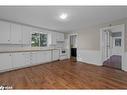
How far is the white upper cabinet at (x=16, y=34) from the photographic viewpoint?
14.5 feet

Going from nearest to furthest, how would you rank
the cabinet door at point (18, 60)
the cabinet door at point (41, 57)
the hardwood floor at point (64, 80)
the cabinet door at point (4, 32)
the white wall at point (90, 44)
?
the hardwood floor at point (64, 80) < the cabinet door at point (4, 32) < the cabinet door at point (18, 60) < the white wall at point (90, 44) < the cabinet door at point (41, 57)

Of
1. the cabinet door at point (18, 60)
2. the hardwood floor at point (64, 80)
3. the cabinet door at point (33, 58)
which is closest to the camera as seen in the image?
the hardwood floor at point (64, 80)

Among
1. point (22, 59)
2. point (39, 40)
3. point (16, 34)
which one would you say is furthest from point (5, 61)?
point (39, 40)

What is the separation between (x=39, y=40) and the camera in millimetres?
6316

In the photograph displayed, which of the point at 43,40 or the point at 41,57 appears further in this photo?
the point at 43,40

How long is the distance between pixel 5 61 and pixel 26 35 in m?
1.66

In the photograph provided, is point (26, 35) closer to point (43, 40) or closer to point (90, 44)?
point (43, 40)

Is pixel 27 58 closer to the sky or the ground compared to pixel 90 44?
closer to the ground

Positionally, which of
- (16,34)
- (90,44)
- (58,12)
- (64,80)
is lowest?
(64,80)

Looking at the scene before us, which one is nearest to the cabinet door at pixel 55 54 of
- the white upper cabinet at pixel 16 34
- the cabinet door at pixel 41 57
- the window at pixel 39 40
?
the window at pixel 39 40

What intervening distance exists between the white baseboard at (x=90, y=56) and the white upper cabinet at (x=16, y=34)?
376cm

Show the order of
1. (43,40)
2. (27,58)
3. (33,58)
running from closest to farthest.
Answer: (27,58), (33,58), (43,40)

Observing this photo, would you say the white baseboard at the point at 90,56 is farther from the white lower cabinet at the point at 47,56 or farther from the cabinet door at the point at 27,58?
the cabinet door at the point at 27,58
